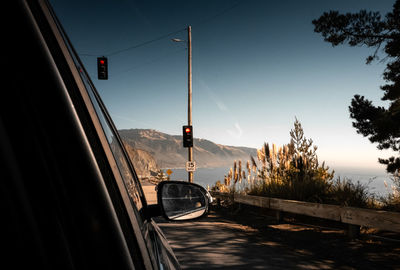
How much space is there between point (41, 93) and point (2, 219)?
0.28 meters

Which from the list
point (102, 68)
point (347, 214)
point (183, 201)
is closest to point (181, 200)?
point (183, 201)

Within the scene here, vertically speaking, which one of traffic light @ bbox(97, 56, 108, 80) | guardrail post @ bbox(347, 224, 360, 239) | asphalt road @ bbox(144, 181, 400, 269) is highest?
traffic light @ bbox(97, 56, 108, 80)

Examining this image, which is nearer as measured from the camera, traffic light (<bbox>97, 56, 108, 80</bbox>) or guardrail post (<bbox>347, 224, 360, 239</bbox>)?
guardrail post (<bbox>347, 224, 360, 239</bbox>)

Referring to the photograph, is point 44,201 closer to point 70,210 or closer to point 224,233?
point 70,210

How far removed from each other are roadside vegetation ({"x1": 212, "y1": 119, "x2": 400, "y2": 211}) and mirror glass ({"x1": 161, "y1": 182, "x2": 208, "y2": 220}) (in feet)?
22.1

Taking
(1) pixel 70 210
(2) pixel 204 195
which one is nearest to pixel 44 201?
(1) pixel 70 210

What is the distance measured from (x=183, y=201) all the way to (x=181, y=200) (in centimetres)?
2

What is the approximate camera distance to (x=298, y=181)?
8914 mm

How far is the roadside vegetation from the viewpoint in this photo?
295 inches

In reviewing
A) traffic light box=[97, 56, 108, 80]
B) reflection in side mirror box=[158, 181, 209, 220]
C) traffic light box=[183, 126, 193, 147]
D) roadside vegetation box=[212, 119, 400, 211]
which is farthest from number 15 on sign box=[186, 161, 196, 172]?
reflection in side mirror box=[158, 181, 209, 220]

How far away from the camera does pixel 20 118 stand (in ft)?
1.95

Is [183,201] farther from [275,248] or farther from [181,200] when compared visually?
[275,248]

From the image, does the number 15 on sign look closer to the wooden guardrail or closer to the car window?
the wooden guardrail

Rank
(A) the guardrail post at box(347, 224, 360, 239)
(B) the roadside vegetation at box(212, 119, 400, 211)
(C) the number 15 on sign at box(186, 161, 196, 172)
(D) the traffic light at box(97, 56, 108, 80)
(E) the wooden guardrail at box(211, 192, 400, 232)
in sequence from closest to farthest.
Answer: (E) the wooden guardrail at box(211, 192, 400, 232) → (A) the guardrail post at box(347, 224, 360, 239) → (B) the roadside vegetation at box(212, 119, 400, 211) → (D) the traffic light at box(97, 56, 108, 80) → (C) the number 15 on sign at box(186, 161, 196, 172)
